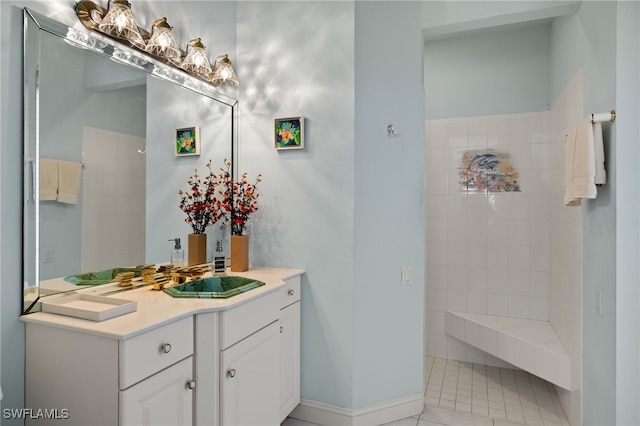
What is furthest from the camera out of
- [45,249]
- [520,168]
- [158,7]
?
[520,168]

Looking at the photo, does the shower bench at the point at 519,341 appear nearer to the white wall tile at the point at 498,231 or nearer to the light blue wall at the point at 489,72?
the white wall tile at the point at 498,231

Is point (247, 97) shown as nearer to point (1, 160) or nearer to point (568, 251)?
point (1, 160)

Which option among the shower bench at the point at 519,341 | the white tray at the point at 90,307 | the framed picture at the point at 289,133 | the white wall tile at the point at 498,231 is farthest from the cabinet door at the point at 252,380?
the white wall tile at the point at 498,231

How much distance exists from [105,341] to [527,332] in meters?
2.88

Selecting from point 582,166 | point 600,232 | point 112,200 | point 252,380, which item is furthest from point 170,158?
point 600,232

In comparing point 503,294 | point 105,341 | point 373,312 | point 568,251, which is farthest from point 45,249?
point 503,294

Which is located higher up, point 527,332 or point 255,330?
point 255,330

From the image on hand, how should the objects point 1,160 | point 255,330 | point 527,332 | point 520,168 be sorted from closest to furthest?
1. point 1,160
2. point 255,330
3. point 527,332
4. point 520,168

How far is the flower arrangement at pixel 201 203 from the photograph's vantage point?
7.54 feet

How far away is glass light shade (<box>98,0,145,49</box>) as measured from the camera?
5.82 ft

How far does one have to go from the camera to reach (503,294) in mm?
3373

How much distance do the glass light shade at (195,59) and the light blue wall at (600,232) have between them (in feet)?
6.80

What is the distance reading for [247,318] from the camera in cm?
180

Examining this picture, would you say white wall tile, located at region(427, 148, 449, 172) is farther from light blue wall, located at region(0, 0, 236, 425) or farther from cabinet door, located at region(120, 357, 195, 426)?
light blue wall, located at region(0, 0, 236, 425)
